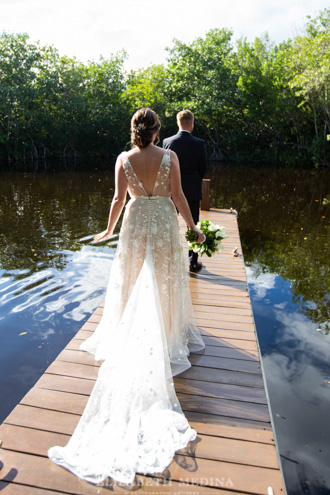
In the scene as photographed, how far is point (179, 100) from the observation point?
94.8ft


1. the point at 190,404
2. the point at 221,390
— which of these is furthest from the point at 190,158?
the point at 190,404

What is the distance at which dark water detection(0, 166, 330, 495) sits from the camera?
11.0 ft

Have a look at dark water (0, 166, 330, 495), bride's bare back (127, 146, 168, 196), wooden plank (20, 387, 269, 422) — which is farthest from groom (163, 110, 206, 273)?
wooden plank (20, 387, 269, 422)

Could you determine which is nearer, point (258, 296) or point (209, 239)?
point (209, 239)

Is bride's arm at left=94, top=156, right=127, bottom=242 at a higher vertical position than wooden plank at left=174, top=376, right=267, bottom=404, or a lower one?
higher

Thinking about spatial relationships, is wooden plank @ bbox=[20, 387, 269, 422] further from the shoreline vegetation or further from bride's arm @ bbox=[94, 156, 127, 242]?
the shoreline vegetation

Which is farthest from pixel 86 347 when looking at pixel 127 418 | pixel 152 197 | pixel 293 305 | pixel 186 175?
pixel 293 305

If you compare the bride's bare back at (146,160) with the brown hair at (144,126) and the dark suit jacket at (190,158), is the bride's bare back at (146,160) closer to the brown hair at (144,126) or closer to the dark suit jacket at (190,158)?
the brown hair at (144,126)

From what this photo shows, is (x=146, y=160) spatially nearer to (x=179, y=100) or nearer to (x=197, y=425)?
(x=197, y=425)

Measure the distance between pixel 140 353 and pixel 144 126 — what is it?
63.3 inches

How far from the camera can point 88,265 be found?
6.99m

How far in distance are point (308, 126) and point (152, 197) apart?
99.1 ft

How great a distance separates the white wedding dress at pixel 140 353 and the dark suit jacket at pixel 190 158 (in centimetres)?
187

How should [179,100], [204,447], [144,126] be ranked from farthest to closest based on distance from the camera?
[179,100] → [144,126] → [204,447]
